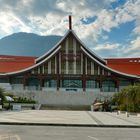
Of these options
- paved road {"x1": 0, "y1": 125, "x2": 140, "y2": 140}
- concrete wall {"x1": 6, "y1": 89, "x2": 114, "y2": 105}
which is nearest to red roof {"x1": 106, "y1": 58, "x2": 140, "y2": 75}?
concrete wall {"x1": 6, "y1": 89, "x2": 114, "y2": 105}

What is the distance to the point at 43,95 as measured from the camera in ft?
218

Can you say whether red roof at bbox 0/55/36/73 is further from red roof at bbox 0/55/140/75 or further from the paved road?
the paved road

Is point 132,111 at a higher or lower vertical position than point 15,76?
lower

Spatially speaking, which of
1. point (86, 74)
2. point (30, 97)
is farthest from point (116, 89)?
point (30, 97)

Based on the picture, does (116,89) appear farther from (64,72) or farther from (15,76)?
(15,76)

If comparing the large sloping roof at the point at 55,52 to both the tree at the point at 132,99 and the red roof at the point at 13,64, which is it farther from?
the tree at the point at 132,99

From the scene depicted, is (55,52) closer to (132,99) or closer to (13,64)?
(13,64)

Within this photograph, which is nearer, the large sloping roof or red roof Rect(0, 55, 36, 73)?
the large sloping roof

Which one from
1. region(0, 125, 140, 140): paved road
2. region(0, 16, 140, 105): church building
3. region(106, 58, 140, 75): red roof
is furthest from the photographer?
region(106, 58, 140, 75): red roof

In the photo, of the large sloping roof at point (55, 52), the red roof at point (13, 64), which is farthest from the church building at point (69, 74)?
the red roof at point (13, 64)

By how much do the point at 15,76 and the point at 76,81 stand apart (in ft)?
40.6

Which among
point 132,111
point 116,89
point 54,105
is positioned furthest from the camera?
point 116,89

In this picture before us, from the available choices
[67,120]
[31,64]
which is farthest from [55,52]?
[67,120]

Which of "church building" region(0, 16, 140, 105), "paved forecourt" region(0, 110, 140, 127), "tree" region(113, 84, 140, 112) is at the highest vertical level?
"church building" region(0, 16, 140, 105)
